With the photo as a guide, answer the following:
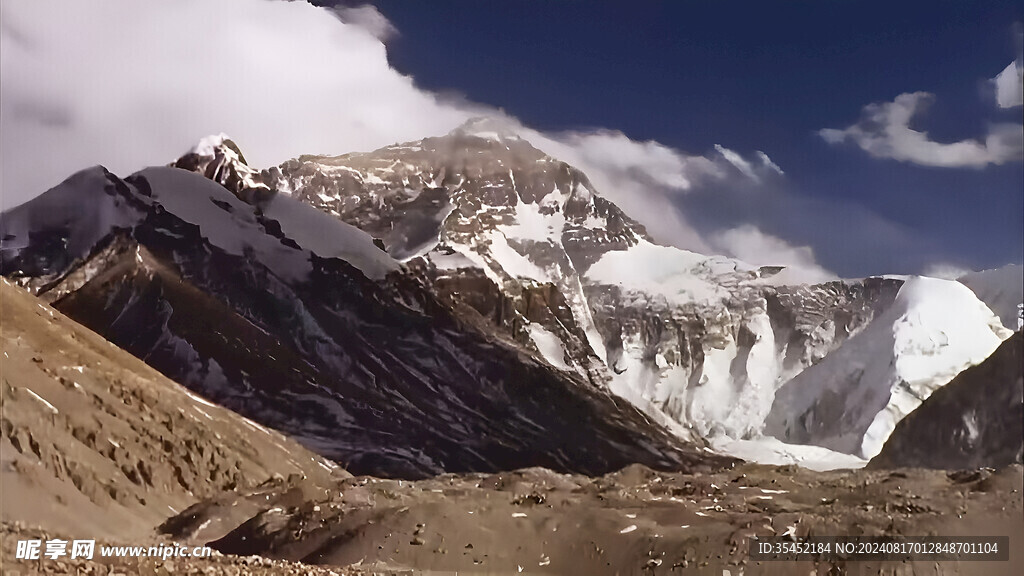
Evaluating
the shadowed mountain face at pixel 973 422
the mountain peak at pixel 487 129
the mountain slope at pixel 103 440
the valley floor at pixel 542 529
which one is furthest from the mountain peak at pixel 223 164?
the shadowed mountain face at pixel 973 422

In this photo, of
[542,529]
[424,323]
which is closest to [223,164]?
[542,529]

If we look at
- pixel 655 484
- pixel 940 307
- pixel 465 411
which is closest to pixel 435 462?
pixel 465 411

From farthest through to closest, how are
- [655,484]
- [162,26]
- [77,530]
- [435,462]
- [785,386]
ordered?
[785,386] → [435,462] → [655,484] → [162,26] → [77,530]

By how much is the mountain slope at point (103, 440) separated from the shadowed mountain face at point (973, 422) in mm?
10084

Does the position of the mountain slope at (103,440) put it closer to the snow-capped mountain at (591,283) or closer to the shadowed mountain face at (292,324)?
the shadowed mountain face at (292,324)

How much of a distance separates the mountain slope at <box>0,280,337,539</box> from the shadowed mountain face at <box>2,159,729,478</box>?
2.27 feet

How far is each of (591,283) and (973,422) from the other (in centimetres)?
1062

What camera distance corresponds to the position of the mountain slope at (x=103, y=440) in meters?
9.54

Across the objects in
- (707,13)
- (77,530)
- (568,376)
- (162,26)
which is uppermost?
(707,13)

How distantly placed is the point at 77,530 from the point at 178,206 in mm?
7539

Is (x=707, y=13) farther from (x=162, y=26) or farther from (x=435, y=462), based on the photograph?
(x=435, y=462)

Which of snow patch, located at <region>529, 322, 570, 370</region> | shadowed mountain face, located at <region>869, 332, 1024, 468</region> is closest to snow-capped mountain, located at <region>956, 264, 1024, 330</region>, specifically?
shadowed mountain face, located at <region>869, 332, 1024, 468</region>

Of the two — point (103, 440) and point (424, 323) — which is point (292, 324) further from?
point (103, 440)

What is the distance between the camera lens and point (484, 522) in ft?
32.2
